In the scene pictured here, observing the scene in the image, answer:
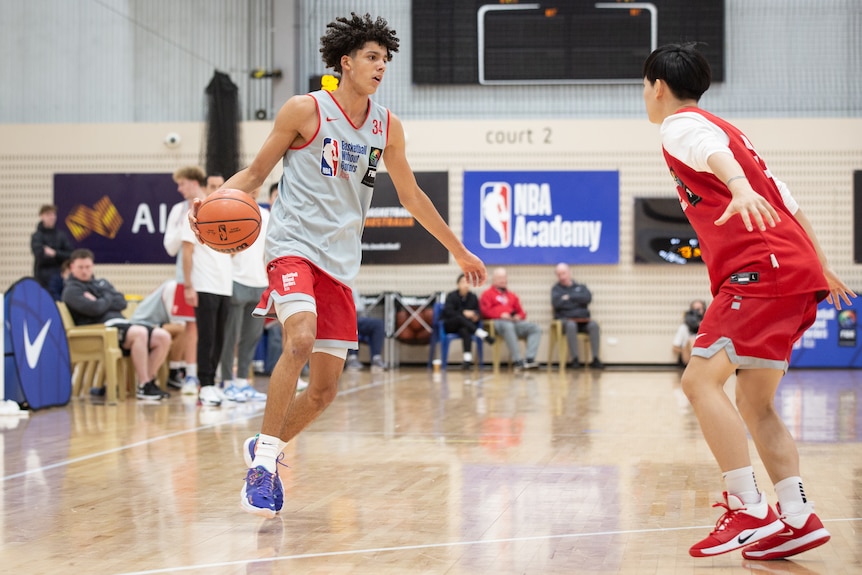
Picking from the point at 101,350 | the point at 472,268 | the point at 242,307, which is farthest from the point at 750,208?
the point at 101,350

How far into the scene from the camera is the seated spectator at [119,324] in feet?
28.3

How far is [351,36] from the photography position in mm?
3797

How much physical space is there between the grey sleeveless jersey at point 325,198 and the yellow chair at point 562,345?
9.81 meters

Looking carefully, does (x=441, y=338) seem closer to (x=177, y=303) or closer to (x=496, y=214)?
(x=496, y=214)

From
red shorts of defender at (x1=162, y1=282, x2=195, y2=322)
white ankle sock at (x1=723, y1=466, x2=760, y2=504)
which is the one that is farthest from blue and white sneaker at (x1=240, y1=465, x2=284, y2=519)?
red shorts of defender at (x1=162, y1=282, x2=195, y2=322)

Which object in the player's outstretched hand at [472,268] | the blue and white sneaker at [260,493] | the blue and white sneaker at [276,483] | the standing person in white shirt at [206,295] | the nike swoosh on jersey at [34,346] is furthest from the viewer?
the standing person in white shirt at [206,295]

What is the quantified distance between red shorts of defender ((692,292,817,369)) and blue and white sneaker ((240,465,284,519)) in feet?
4.92

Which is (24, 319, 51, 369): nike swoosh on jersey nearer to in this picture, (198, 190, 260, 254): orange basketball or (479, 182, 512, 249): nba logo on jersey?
(198, 190, 260, 254): orange basketball

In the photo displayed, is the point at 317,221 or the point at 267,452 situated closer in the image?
the point at 267,452

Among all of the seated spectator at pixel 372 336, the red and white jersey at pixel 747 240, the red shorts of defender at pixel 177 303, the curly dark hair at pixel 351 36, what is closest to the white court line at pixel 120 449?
the red shorts of defender at pixel 177 303

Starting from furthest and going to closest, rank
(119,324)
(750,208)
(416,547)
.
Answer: (119,324), (416,547), (750,208)

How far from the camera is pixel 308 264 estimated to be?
3602 millimetres

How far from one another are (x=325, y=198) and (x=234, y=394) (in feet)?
15.4

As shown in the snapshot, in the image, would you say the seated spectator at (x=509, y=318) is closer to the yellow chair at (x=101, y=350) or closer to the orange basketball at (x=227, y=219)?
the yellow chair at (x=101, y=350)
